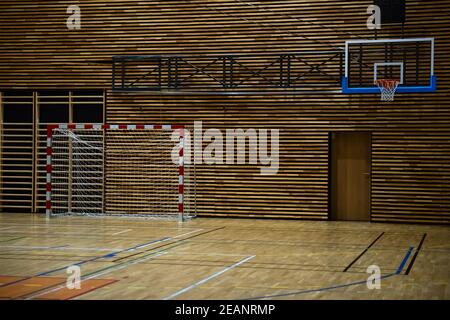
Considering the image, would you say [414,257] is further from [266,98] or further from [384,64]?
[266,98]

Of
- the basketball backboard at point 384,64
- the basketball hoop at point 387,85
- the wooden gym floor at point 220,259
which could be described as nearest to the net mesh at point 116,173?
the wooden gym floor at point 220,259

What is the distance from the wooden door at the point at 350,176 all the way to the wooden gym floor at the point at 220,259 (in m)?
0.62

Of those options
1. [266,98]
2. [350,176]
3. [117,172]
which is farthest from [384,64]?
[117,172]

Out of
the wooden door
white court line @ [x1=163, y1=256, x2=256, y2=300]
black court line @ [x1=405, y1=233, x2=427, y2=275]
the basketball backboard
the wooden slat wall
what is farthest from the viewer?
the wooden door

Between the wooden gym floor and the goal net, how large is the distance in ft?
4.72

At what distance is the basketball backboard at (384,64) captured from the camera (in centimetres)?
1662

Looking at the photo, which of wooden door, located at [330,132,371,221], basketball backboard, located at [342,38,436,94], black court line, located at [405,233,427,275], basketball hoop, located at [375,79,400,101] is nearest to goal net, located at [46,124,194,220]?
wooden door, located at [330,132,371,221]

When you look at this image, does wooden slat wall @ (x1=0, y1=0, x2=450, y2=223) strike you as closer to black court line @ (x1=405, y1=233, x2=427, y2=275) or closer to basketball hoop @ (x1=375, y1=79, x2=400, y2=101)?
basketball hoop @ (x1=375, y1=79, x2=400, y2=101)

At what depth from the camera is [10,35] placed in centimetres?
2000

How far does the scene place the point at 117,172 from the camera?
1953cm

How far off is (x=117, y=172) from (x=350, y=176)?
20.4 feet

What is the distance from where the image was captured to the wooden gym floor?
928cm
